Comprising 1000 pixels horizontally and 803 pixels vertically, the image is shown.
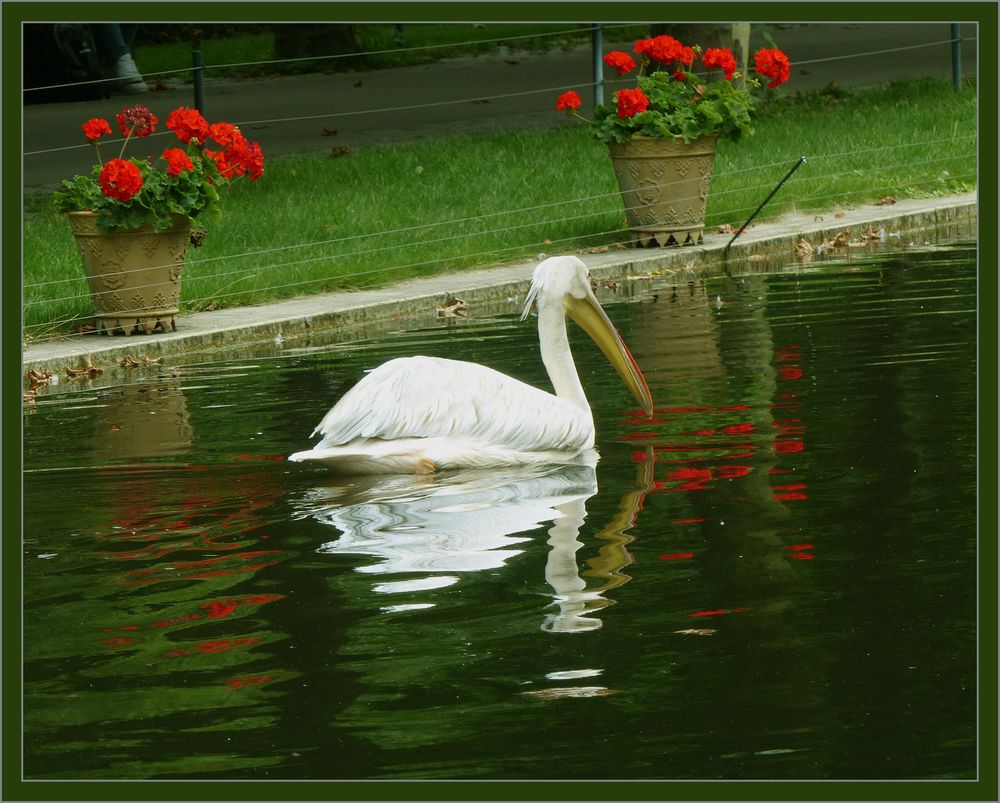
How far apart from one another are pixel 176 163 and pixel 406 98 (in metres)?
12.0

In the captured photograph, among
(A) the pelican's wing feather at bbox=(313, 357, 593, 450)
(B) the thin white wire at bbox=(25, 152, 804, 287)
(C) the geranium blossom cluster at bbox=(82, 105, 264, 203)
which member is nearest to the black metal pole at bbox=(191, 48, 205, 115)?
(B) the thin white wire at bbox=(25, 152, 804, 287)

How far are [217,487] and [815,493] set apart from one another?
8.64 ft

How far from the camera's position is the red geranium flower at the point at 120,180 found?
441 inches

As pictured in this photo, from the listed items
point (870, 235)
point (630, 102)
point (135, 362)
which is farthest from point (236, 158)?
point (870, 235)

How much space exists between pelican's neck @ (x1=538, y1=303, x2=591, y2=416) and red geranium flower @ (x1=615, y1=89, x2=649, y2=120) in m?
5.64

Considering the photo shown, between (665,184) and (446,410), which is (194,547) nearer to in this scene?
(446,410)

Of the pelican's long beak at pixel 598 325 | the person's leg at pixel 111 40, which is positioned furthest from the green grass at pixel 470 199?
the person's leg at pixel 111 40

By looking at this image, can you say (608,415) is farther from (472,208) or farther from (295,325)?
(472,208)

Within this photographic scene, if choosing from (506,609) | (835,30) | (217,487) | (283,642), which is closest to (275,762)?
(283,642)

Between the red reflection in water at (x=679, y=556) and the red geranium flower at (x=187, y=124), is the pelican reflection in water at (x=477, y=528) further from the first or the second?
the red geranium flower at (x=187, y=124)

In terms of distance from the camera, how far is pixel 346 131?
20984 millimetres

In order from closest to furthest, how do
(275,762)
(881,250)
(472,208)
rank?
(275,762) < (881,250) < (472,208)

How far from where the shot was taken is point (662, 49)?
47.5 feet

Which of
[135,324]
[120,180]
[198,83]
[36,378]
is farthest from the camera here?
[198,83]
